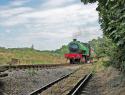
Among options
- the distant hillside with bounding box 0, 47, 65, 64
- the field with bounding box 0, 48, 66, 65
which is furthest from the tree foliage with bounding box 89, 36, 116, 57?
the distant hillside with bounding box 0, 47, 65, 64

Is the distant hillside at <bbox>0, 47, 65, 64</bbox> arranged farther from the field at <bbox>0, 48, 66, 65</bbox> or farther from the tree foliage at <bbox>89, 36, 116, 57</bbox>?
the tree foliage at <bbox>89, 36, 116, 57</bbox>

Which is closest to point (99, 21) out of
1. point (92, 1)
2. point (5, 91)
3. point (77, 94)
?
point (92, 1)

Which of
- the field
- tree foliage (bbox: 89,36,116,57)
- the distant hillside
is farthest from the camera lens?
the distant hillside

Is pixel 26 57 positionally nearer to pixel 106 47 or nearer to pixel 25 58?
pixel 25 58

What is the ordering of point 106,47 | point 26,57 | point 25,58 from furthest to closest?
1. point 26,57
2. point 25,58
3. point 106,47

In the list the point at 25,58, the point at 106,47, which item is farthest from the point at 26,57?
the point at 106,47

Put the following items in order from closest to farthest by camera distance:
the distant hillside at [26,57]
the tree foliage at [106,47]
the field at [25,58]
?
1. the tree foliage at [106,47]
2. the field at [25,58]
3. the distant hillside at [26,57]

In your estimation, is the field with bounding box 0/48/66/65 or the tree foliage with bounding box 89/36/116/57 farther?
the field with bounding box 0/48/66/65

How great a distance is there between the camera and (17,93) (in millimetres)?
20328

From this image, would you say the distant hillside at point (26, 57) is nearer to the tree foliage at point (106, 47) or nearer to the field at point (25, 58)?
the field at point (25, 58)

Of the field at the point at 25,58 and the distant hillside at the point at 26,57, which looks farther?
the distant hillside at the point at 26,57

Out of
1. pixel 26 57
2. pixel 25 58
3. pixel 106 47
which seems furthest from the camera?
pixel 26 57

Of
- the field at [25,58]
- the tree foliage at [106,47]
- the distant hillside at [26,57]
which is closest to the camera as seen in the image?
the tree foliage at [106,47]

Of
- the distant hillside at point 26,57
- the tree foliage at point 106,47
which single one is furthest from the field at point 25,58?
the tree foliage at point 106,47
